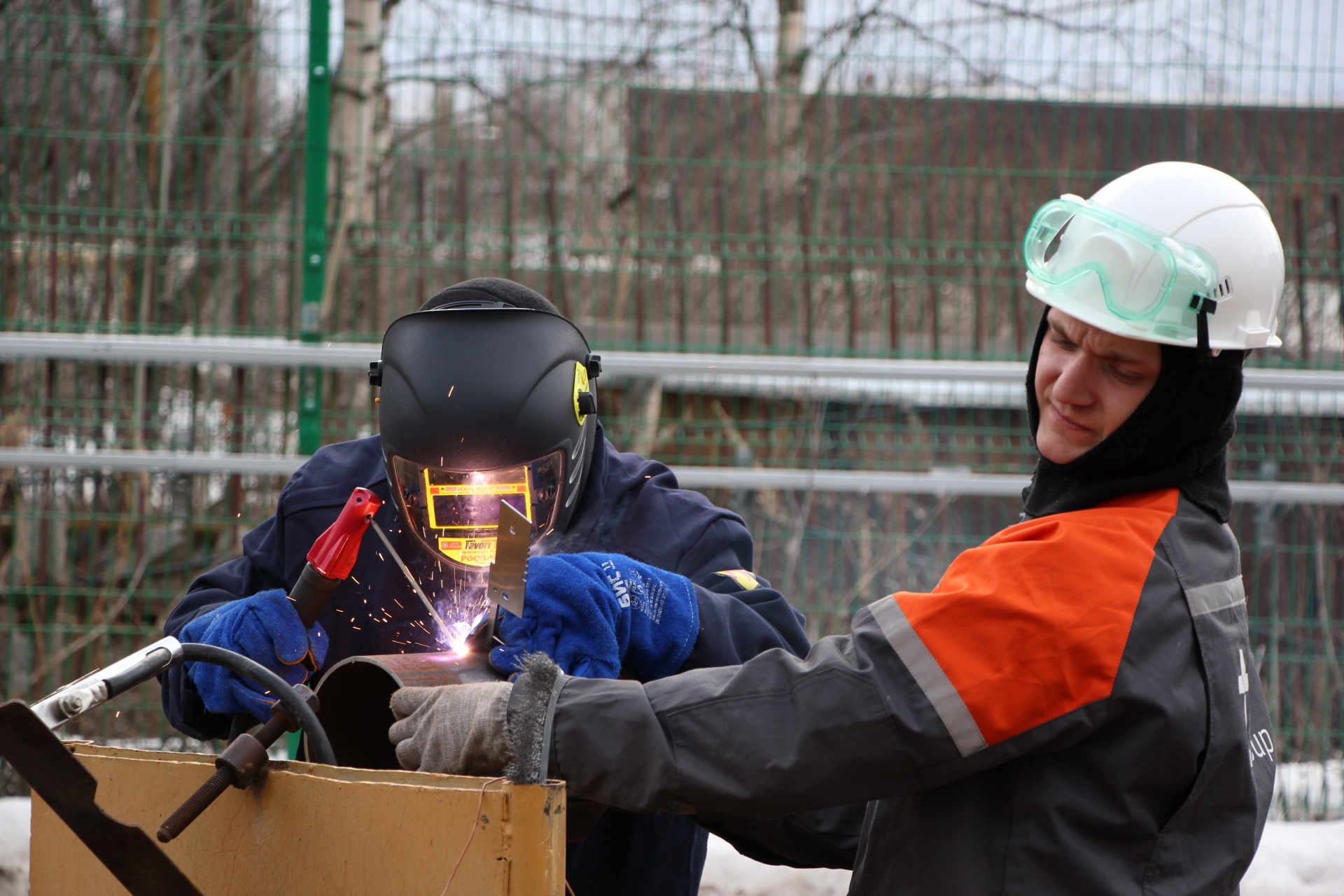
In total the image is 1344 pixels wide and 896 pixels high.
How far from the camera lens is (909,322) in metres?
4.68

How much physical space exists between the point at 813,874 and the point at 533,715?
2708mm

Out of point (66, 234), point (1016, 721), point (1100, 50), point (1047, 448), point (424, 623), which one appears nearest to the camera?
point (1016, 721)

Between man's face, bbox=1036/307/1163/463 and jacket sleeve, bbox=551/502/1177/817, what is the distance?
192 millimetres

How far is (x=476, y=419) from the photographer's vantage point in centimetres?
208

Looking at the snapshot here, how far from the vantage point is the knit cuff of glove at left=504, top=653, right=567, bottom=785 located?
141cm

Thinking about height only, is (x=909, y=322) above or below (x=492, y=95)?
below

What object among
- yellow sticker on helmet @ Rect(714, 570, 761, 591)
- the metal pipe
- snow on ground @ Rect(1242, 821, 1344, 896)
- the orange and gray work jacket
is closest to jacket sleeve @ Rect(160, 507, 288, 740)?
the metal pipe

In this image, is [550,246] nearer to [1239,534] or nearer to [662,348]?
[662,348]

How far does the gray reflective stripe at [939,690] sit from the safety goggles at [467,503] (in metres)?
0.82

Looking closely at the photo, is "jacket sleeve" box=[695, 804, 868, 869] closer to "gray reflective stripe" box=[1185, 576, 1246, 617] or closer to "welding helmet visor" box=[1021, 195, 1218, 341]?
"gray reflective stripe" box=[1185, 576, 1246, 617]

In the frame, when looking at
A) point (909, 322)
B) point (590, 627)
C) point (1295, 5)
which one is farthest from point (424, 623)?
point (1295, 5)

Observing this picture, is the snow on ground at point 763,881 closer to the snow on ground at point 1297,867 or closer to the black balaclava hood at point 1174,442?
the snow on ground at point 1297,867

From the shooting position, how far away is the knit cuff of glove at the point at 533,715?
1412 mm

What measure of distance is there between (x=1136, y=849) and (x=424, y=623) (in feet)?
4.42
